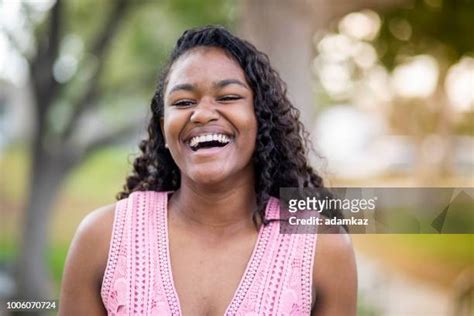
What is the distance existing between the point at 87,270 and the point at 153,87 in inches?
166

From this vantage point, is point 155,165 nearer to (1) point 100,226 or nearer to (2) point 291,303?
(1) point 100,226

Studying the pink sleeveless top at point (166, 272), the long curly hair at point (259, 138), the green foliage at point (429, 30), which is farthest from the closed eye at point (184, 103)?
the green foliage at point (429, 30)

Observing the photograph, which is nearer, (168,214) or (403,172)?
(168,214)

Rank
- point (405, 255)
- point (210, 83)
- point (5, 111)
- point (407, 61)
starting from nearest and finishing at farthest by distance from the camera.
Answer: point (210, 83), point (405, 255), point (407, 61), point (5, 111)

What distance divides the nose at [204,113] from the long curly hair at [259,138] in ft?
0.37

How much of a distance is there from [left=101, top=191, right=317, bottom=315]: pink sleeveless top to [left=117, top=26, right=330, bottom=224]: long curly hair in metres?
0.10

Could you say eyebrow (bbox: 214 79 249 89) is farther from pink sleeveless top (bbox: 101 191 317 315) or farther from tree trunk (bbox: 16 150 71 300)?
tree trunk (bbox: 16 150 71 300)

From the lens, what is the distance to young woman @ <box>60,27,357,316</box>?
1695 millimetres

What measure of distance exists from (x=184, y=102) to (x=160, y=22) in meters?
5.31

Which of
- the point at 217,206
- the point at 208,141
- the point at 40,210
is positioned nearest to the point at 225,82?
the point at 208,141

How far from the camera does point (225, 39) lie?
175cm

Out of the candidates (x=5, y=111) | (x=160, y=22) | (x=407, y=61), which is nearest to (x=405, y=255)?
(x=407, y=61)

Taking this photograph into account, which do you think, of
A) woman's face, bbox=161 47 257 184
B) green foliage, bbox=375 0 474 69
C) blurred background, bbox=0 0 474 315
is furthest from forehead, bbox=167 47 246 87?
green foliage, bbox=375 0 474 69

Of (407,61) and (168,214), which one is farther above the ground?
(407,61)
